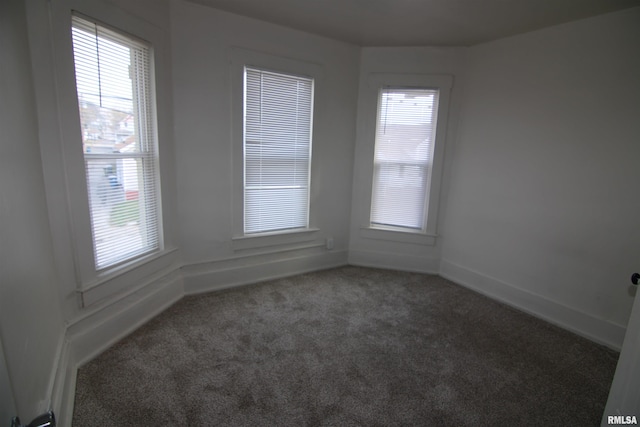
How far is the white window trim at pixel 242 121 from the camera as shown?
292 centimetres

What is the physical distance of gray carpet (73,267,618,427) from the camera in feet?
5.81

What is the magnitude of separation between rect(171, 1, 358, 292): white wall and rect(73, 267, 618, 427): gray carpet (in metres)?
0.45

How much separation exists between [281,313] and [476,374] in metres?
1.52

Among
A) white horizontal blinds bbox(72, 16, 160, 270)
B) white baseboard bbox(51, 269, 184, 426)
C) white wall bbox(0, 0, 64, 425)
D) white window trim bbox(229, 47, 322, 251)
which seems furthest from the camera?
white window trim bbox(229, 47, 322, 251)

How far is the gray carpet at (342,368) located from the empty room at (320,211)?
0.05 ft

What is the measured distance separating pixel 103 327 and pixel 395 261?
292 centimetres

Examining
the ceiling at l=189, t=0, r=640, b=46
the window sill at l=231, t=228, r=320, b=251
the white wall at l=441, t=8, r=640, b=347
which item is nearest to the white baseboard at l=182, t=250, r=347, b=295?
the window sill at l=231, t=228, r=320, b=251

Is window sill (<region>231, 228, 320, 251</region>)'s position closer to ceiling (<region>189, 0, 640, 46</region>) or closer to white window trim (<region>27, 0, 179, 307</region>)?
white window trim (<region>27, 0, 179, 307</region>)

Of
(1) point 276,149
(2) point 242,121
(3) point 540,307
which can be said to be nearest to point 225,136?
(2) point 242,121

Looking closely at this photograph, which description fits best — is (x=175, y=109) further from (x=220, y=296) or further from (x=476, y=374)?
(x=476, y=374)

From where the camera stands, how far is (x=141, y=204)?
2514mm

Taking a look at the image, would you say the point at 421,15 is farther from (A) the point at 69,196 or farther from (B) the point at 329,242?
(A) the point at 69,196

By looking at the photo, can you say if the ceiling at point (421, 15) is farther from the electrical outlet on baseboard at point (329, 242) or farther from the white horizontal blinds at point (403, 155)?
the electrical outlet on baseboard at point (329, 242)

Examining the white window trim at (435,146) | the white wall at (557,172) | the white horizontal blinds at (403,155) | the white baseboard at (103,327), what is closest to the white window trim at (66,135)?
the white baseboard at (103,327)
